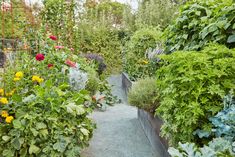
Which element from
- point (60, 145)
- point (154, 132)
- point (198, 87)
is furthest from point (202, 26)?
point (60, 145)

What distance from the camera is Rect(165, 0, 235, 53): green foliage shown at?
2373 mm

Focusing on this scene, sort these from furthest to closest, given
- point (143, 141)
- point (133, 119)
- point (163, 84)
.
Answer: point (133, 119), point (143, 141), point (163, 84)

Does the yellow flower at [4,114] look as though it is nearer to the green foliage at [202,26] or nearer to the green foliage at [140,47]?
the green foliage at [202,26]

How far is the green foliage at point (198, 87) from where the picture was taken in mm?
1940

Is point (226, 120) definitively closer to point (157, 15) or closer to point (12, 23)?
point (12, 23)

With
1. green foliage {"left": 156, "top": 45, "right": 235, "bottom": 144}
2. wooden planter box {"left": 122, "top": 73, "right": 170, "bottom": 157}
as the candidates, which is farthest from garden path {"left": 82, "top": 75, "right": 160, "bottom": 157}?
green foliage {"left": 156, "top": 45, "right": 235, "bottom": 144}

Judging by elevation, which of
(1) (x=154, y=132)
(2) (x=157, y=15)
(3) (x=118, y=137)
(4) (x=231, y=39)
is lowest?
(3) (x=118, y=137)

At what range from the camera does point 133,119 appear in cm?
492

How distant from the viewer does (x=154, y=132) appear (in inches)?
142

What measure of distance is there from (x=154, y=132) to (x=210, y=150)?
207 centimetres

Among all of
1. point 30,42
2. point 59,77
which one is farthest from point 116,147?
point 30,42

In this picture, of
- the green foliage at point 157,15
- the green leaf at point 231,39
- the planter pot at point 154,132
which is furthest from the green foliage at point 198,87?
the green foliage at point 157,15

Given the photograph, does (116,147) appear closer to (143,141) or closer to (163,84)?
(143,141)

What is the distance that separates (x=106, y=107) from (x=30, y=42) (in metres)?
1.94
